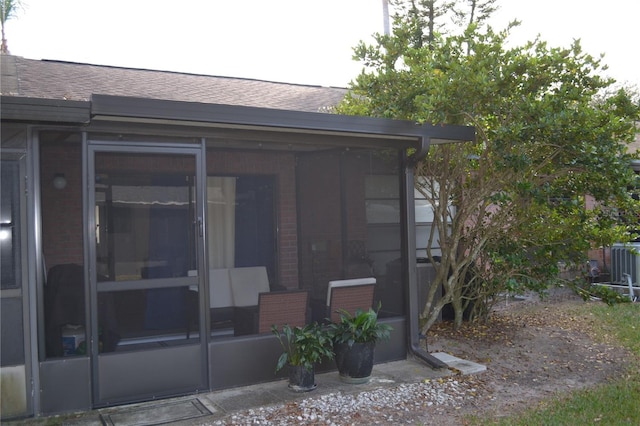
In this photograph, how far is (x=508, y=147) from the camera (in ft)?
23.3

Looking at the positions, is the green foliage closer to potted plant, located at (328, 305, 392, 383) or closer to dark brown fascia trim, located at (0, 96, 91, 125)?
potted plant, located at (328, 305, 392, 383)

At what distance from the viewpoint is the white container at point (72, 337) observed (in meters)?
5.33

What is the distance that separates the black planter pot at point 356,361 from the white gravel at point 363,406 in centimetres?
24

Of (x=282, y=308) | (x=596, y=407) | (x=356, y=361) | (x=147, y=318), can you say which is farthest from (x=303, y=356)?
(x=596, y=407)

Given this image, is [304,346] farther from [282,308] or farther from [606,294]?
[606,294]

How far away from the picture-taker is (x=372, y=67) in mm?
7824

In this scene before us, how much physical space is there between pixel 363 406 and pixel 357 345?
2.21 ft

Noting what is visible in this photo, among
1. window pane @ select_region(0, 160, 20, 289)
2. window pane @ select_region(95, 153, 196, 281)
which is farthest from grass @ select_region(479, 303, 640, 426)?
window pane @ select_region(0, 160, 20, 289)

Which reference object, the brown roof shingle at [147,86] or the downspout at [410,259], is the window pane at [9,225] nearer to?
the brown roof shingle at [147,86]

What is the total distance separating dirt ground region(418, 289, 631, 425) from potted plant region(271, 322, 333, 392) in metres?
1.10

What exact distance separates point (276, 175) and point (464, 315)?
3.43 metres

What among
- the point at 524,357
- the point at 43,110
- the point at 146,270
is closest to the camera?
the point at 43,110

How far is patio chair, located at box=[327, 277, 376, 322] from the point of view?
6703 millimetres

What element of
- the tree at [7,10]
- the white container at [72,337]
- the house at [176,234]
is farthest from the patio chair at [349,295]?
the tree at [7,10]
